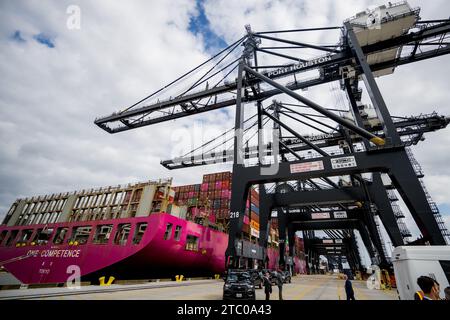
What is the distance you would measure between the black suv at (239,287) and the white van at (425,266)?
5340 millimetres

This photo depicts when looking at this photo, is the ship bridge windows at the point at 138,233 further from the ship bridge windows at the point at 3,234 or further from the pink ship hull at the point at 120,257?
the ship bridge windows at the point at 3,234

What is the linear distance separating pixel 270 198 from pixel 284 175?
8.51 m

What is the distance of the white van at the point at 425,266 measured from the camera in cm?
591

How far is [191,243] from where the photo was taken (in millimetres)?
20734

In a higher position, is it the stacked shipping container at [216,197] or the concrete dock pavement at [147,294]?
the stacked shipping container at [216,197]

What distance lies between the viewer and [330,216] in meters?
25.9

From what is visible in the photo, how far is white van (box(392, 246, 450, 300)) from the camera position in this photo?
5910mm

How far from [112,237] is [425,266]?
65.2ft

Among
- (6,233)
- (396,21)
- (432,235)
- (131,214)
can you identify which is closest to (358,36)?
(396,21)

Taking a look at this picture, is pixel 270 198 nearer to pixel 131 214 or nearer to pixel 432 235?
pixel 432 235

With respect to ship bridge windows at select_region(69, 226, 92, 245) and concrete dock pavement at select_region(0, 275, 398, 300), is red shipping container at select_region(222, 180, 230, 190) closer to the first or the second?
ship bridge windows at select_region(69, 226, 92, 245)

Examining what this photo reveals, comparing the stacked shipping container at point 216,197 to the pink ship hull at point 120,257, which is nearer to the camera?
the pink ship hull at point 120,257

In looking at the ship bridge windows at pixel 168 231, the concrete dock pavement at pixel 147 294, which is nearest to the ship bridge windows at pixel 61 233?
the ship bridge windows at pixel 168 231

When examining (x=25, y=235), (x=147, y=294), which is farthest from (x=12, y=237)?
(x=147, y=294)
